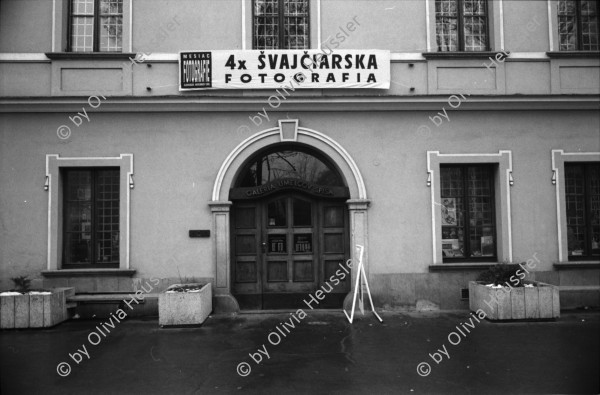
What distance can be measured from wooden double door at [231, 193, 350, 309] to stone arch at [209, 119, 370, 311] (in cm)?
46

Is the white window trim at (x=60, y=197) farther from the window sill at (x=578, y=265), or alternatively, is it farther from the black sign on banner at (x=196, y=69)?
the window sill at (x=578, y=265)

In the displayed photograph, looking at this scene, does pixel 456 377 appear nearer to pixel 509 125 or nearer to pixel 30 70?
pixel 509 125

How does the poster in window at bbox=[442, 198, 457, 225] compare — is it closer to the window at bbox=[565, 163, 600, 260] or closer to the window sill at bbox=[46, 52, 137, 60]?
the window at bbox=[565, 163, 600, 260]

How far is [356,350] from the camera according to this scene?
6875 mm

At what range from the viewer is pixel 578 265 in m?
9.52

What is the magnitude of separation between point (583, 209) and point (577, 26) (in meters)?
4.26

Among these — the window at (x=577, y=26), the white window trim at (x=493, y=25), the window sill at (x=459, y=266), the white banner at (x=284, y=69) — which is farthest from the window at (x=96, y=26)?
the window at (x=577, y=26)

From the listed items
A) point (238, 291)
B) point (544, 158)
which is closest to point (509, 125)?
point (544, 158)

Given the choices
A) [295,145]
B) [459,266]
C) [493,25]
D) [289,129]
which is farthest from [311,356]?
[493,25]

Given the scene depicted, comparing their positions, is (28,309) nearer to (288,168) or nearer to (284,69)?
(288,168)

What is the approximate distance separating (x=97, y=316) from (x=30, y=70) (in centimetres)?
554

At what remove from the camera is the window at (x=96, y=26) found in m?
9.77

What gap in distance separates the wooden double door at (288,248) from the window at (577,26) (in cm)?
646

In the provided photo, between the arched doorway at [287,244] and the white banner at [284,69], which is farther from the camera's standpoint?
the arched doorway at [287,244]
